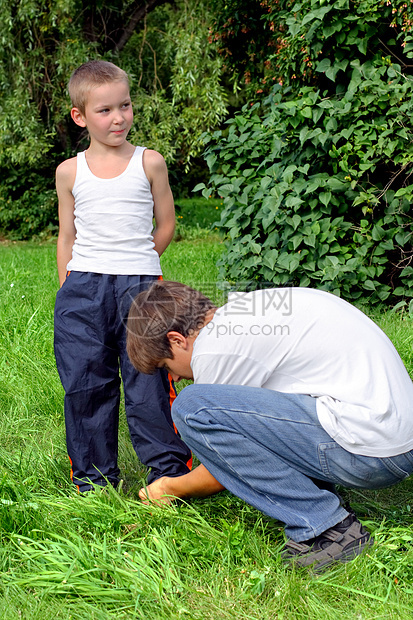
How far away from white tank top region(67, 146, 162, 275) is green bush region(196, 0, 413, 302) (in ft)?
6.03

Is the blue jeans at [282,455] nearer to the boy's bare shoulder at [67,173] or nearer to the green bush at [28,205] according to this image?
the boy's bare shoulder at [67,173]

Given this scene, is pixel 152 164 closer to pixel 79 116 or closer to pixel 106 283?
pixel 79 116

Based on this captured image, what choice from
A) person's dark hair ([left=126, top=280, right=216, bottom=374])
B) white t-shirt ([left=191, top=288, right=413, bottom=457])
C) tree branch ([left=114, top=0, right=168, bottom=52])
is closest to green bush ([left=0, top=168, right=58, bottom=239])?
tree branch ([left=114, top=0, right=168, bottom=52])

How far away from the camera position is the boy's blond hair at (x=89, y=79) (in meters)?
2.33

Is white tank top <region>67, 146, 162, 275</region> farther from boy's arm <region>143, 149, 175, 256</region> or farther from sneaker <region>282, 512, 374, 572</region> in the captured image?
sneaker <region>282, 512, 374, 572</region>

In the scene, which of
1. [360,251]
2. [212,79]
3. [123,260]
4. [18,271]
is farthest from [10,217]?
[123,260]

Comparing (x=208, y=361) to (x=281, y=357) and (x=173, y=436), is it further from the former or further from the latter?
(x=173, y=436)

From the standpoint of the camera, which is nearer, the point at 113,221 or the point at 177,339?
the point at 177,339

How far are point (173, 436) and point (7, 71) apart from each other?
8235 millimetres

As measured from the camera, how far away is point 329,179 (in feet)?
13.1

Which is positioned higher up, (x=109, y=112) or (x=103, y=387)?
(x=109, y=112)

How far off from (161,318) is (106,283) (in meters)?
0.40

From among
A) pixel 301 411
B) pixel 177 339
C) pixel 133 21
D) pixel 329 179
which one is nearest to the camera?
pixel 301 411

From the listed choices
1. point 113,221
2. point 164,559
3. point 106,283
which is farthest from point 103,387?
point 164,559
